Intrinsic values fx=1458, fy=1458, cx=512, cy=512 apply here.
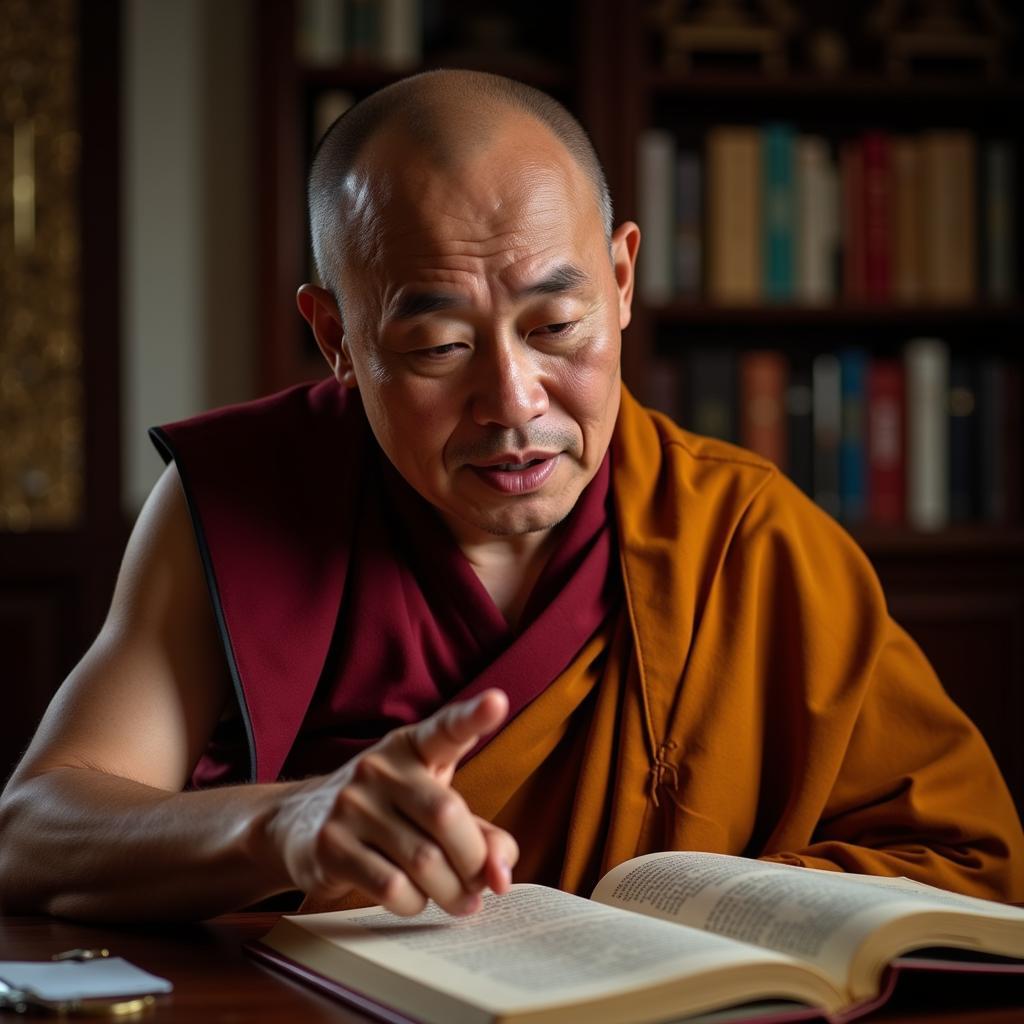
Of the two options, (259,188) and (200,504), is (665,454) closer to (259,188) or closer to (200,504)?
(200,504)

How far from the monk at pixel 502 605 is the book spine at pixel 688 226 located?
5.50ft

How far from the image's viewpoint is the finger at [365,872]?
935 mm

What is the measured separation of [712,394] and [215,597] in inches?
76.9

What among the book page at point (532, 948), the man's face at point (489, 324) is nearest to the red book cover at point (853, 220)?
the man's face at point (489, 324)

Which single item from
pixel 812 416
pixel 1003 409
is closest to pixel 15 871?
pixel 812 416

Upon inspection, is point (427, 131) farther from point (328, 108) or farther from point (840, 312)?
point (840, 312)

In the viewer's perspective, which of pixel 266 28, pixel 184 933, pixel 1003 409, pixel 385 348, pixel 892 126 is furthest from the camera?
pixel 892 126

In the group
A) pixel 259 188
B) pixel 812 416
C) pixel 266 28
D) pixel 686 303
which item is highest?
pixel 266 28

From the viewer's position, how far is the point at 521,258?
135 cm

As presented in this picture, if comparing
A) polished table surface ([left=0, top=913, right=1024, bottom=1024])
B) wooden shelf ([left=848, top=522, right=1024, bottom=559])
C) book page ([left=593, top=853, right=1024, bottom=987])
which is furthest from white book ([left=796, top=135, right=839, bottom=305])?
polished table surface ([left=0, top=913, right=1024, bottom=1024])

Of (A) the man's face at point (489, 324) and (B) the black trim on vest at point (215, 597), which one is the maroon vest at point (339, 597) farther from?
(A) the man's face at point (489, 324)

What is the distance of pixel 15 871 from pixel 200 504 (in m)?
0.41

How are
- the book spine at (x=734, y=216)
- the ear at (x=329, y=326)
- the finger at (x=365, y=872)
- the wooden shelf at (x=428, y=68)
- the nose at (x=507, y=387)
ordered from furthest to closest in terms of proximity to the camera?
the book spine at (x=734, y=216) < the wooden shelf at (x=428, y=68) < the ear at (x=329, y=326) < the nose at (x=507, y=387) < the finger at (x=365, y=872)

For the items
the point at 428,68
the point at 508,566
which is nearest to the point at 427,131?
the point at 508,566
